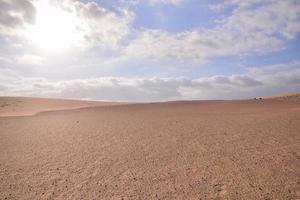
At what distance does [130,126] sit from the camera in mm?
16922

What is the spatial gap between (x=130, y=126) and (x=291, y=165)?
28.6ft

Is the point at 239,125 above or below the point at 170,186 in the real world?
above

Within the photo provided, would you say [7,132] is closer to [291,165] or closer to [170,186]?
[170,186]

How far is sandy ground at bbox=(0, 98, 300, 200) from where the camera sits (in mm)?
8359

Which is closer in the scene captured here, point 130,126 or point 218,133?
point 218,133

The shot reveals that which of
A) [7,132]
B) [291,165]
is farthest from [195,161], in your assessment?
[7,132]

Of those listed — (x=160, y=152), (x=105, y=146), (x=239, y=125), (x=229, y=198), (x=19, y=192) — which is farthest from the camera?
(x=239, y=125)

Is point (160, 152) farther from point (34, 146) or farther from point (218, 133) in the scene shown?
point (34, 146)

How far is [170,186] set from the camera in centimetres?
858

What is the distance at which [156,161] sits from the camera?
35.0 ft

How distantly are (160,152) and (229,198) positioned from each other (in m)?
→ 4.17

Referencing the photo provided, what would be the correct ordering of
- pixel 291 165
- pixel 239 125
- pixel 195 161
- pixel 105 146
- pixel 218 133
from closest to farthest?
pixel 291 165 < pixel 195 161 < pixel 105 146 < pixel 218 133 < pixel 239 125

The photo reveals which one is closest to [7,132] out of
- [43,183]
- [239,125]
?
[43,183]

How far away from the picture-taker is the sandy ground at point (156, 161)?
836cm
